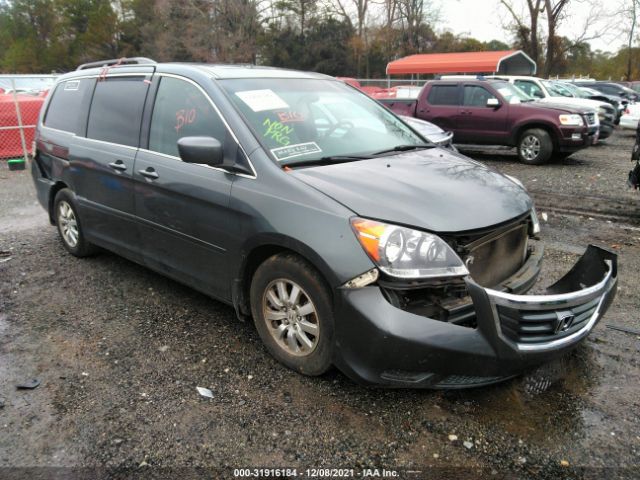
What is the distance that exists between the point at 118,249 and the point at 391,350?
112 inches

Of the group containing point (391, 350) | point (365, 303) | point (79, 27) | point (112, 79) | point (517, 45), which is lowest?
point (391, 350)

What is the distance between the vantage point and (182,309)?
4121 millimetres

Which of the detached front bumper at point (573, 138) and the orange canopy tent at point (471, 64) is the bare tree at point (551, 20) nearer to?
the orange canopy tent at point (471, 64)

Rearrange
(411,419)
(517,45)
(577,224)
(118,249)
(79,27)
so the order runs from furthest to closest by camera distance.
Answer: (79,27)
(517,45)
(577,224)
(118,249)
(411,419)

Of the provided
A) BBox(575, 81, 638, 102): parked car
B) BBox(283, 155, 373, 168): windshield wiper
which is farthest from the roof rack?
BBox(575, 81, 638, 102): parked car

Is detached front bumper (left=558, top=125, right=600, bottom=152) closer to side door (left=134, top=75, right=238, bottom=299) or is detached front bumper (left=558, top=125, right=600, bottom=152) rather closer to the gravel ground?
the gravel ground

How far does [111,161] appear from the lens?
4.21m

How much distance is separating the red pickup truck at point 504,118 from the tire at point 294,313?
9412mm

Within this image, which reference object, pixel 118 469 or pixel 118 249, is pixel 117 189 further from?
pixel 118 469

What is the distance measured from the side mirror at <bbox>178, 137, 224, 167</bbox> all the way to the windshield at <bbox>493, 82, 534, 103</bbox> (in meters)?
9.82

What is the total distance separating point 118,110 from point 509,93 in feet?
32.0

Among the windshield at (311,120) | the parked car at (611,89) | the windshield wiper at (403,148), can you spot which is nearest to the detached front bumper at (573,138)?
the windshield at (311,120)

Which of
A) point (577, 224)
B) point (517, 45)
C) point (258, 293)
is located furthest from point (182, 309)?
point (517, 45)

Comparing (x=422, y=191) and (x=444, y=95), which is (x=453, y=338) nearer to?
(x=422, y=191)
